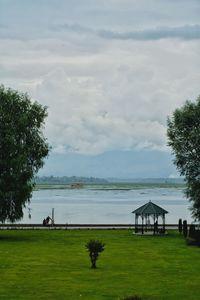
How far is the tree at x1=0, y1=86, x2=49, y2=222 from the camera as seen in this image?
60.2 meters

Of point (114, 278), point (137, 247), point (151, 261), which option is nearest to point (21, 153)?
point (137, 247)

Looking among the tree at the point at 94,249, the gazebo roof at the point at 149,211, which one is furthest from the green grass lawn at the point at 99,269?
the gazebo roof at the point at 149,211

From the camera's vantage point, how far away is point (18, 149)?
61062 millimetres

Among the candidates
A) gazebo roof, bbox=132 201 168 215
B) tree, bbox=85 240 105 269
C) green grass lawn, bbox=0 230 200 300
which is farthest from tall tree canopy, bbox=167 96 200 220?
tree, bbox=85 240 105 269

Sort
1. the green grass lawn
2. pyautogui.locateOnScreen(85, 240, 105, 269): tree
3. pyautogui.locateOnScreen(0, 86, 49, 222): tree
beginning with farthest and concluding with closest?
pyautogui.locateOnScreen(0, 86, 49, 222): tree
pyautogui.locateOnScreen(85, 240, 105, 269): tree
the green grass lawn

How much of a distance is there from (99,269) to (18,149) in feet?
87.6

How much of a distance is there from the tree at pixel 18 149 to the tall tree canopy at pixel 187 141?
1473cm

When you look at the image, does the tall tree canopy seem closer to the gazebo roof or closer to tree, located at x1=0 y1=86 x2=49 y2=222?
the gazebo roof

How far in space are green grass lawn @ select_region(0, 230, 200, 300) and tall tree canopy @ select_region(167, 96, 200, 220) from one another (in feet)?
37.9

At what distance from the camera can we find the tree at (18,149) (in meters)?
60.2

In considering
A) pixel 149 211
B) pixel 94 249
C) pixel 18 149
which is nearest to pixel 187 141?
pixel 149 211

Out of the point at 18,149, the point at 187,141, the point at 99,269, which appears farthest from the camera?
the point at 187,141

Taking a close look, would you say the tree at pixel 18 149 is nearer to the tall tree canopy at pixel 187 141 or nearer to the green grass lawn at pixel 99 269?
the green grass lawn at pixel 99 269

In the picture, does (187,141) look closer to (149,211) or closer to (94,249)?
(149,211)
